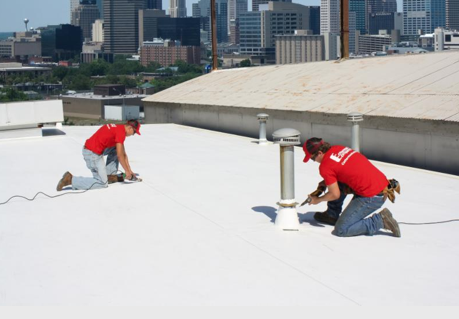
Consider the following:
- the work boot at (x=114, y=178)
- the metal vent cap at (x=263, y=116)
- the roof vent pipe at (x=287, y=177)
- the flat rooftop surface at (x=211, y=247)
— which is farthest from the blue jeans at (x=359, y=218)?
the metal vent cap at (x=263, y=116)

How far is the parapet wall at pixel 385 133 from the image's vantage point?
41.9 ft

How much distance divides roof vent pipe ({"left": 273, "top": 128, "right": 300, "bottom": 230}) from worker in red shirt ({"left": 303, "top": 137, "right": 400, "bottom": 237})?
1.25 ft

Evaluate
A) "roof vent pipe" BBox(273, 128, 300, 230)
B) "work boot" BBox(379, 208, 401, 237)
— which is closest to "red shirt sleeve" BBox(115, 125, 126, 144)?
"roof vent pipe" BBox(273, 128, 300, 230)

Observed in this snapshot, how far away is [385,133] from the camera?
14234 millimetres

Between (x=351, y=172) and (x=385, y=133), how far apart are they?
644cm

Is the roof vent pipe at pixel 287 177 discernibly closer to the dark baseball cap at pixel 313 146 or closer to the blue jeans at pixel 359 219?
the dark baseball cap at pixel 313 146

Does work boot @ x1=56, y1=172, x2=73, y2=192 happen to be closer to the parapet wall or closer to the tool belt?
the tool belt

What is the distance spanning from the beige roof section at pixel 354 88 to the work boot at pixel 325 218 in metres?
4.52

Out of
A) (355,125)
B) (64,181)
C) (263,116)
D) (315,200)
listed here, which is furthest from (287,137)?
(263,116)

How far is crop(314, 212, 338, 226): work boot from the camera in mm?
8914

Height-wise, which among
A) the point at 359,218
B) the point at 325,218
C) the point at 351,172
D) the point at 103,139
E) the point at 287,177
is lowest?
the point at 325,218

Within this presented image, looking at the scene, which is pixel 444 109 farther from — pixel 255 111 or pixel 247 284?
pixel 247 284

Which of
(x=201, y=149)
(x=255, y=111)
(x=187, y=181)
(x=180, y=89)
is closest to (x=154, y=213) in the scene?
(x=187, y=181)

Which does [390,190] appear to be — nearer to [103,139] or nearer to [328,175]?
[328,175]
